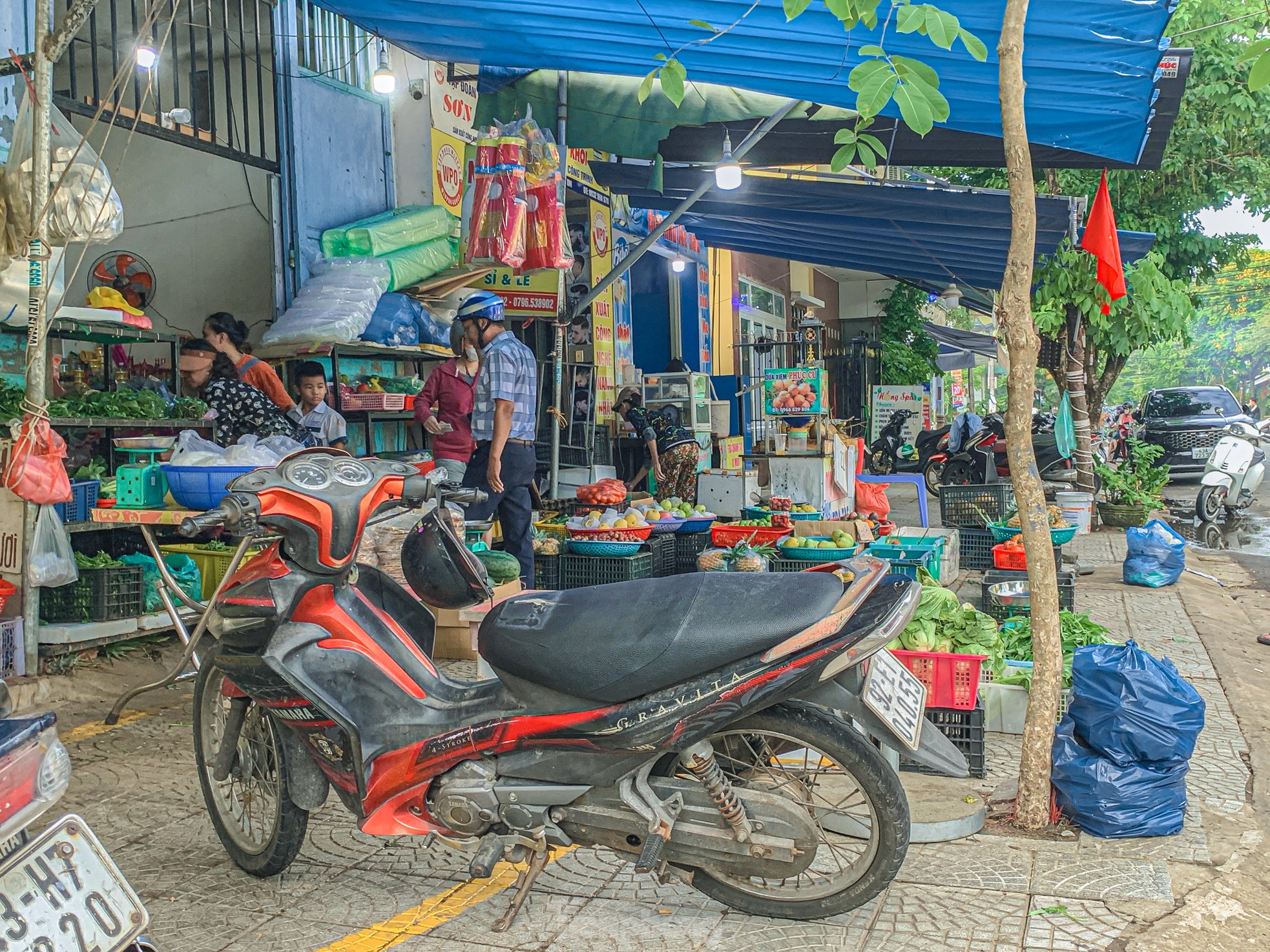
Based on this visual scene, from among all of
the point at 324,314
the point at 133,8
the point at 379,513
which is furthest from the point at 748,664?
the point at 133,8

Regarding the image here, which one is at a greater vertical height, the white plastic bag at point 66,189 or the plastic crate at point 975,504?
the white plastic bag at point 66,189

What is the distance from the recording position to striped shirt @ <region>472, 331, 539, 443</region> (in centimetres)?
623

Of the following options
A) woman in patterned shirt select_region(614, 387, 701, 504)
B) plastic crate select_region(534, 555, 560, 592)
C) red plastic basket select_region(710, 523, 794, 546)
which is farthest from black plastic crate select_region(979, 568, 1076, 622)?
woman in patterned shirt select_region(614, 387, 701, 504)

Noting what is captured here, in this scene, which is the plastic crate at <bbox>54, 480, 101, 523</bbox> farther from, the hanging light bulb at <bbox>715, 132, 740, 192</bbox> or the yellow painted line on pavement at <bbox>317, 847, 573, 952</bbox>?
the hanging light bulb at <bbox>715, 132, 740, 192</bbox>

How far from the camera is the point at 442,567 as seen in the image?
330 cm

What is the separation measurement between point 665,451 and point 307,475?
9.36m

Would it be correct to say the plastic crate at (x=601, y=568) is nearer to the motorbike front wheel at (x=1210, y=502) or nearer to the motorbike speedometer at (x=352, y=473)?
the motorbike speedometer at (x=352, y=473)

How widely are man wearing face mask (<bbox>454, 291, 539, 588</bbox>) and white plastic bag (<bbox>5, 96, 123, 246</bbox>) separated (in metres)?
2.11

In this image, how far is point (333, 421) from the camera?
7.57 metres

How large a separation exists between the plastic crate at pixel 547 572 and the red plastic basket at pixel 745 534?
1233 mm

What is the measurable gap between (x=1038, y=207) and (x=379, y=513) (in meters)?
7.49

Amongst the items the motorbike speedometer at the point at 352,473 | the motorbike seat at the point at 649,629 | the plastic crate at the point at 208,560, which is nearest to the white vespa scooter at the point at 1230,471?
the plastic crate at the point at 208,560

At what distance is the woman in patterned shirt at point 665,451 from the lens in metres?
12.1

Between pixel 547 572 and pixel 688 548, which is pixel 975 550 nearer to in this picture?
pixel 688 548
